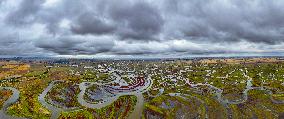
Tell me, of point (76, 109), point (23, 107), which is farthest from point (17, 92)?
point (76, 109)

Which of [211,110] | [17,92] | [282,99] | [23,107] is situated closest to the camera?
[211,110]

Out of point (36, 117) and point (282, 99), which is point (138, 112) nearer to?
point (36, 117)

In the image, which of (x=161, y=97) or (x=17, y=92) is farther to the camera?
(x=17, y=92)

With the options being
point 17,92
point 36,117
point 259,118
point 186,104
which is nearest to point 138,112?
point 186,104

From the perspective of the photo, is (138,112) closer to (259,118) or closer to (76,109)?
(76,109)

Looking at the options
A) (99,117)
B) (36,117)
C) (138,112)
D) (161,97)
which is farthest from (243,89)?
(36,117)

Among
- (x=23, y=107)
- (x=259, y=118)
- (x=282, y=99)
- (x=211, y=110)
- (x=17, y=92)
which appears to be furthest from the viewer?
(x=17, y=92)

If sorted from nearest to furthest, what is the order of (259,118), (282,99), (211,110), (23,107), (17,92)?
1. (259,118)
2. (211,110)
3. (23,107)
4. (282,99)
5. (17,92)

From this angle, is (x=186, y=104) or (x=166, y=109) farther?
(x=186, y=104)
